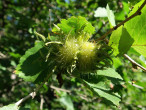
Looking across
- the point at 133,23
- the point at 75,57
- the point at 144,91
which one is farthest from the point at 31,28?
the point at 144,91

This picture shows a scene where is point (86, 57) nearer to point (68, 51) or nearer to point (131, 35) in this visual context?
point (68, 51)

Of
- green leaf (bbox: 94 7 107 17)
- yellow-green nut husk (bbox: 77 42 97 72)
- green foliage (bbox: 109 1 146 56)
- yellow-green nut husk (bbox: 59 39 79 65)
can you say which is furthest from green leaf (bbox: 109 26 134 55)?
green leaf (bbox: 94 7 107 17)

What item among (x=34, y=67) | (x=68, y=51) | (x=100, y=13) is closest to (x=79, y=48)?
(x=68, y=51)

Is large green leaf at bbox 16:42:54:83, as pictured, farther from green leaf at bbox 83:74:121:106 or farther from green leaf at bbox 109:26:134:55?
green leaf at bbox 109:26:134:55

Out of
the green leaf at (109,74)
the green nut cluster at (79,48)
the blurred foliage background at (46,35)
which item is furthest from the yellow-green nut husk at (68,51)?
the blurred foliage background at (46,35)

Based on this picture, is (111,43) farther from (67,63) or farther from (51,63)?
(51,63)
